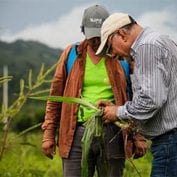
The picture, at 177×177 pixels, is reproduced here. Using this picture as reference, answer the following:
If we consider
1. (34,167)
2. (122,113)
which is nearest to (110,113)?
(122,113)

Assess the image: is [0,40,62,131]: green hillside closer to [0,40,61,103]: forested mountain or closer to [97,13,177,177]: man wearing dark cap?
[0,40,61,103]: forested mountain

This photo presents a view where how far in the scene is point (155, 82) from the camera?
4035 mm

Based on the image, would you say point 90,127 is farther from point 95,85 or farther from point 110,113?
point 95,85

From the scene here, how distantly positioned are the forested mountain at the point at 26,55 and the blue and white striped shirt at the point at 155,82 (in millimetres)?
65675

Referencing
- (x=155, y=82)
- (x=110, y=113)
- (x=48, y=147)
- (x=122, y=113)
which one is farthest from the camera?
(x=48, y=147)

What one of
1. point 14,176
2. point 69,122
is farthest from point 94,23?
point 14,176

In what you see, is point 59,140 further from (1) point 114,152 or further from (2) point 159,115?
(2) point 159,115

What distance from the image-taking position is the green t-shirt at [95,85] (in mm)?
A: 5125

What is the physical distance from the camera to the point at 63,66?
17.4ft

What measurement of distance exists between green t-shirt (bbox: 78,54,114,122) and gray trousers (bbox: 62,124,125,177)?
185 millimetres

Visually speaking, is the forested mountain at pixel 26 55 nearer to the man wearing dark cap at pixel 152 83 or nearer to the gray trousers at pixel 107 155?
the gray trousers at pixel 107 155

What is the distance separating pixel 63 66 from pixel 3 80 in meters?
0.90

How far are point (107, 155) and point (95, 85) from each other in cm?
51

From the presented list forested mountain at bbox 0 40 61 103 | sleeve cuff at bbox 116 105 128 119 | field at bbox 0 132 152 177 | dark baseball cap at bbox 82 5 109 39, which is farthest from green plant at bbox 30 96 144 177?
forested mountain at bbox 0 40 61 103
